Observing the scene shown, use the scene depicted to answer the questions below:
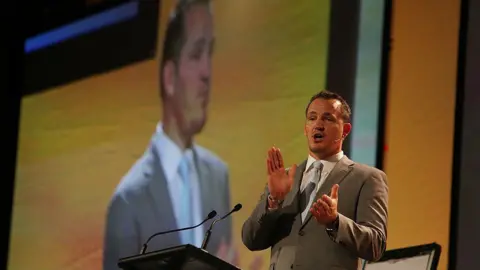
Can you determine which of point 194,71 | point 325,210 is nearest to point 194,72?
point 194,71

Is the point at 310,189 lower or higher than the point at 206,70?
lower

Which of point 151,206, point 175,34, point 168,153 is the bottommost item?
point 151,206

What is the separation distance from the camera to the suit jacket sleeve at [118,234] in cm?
424

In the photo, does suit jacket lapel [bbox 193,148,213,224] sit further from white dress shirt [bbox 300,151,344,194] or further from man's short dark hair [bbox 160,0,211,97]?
white dress shirt [bbox 300,151,344,194]

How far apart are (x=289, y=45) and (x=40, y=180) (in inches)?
77.6

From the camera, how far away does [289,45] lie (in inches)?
154

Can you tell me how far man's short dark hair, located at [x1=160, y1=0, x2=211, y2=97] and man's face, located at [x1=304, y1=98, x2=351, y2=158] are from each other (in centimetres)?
217

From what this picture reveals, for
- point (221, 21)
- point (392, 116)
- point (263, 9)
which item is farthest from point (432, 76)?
point (221, 21)

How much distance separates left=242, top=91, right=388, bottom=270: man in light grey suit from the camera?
2.23 m

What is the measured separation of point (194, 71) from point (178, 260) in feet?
7.27

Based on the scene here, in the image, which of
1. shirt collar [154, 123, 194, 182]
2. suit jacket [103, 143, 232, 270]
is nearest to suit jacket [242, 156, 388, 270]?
suit jacket [103, 143, 232, 270]

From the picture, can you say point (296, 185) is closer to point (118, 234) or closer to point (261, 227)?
point (261, 227)

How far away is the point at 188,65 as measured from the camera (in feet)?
14.3

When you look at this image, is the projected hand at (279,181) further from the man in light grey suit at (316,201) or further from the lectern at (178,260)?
the lectern at (178,260)
